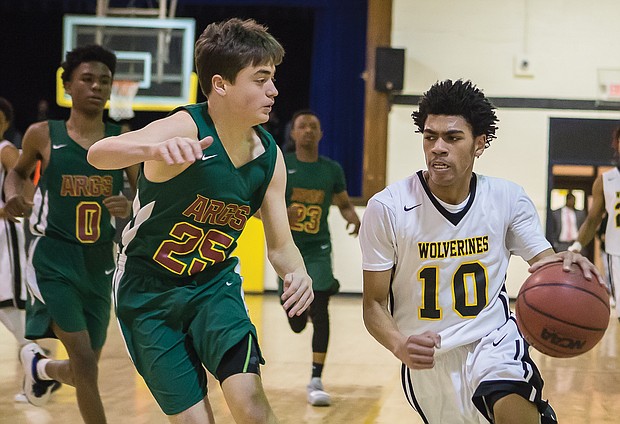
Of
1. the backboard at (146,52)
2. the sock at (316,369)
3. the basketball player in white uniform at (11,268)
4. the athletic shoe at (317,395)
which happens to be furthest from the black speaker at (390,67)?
the athletic shoe at (317,395)

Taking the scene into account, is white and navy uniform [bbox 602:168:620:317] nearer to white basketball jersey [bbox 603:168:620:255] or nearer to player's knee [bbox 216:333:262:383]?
white basketball jersey [bbox 603:168:620:255]

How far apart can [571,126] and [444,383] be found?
435 inches

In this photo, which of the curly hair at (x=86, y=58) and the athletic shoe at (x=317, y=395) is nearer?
the curly hair at (x=86, y=58)

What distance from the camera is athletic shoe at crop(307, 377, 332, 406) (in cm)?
630

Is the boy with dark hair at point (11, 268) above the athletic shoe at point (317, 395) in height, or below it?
above

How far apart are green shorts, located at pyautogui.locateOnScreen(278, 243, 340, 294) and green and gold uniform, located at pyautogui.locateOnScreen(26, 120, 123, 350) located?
2.11 metres

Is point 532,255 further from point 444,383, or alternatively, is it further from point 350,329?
point 350,329

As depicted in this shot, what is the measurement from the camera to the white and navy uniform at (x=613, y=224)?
7535 mm

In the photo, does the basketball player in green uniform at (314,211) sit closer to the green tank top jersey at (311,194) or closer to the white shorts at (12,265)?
the green tank top jersey at (311,194)

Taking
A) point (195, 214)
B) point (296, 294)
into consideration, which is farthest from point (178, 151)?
point (296, 294)

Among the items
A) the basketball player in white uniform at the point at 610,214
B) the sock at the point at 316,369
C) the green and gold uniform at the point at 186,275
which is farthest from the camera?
the basketball player in white uniform at the point at 610,214

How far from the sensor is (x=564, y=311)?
3.36m

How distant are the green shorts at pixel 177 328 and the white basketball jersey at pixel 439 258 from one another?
62cm

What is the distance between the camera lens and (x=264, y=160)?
3.52 m
